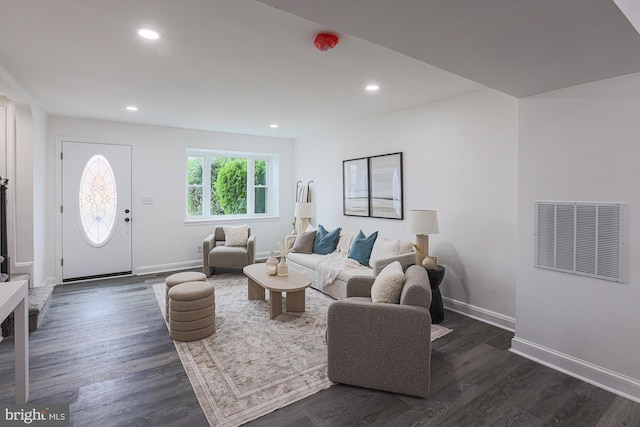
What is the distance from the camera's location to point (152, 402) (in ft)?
7.00

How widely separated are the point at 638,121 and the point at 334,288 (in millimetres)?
3156

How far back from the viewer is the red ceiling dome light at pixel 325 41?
2.21 meters

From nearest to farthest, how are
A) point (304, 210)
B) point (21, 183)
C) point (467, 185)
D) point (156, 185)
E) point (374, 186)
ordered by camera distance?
point (467, 185)
point (21, 183)
point (374, 186)
point (156, 185)
point (304, 210)

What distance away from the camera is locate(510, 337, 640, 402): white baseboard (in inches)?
87.1

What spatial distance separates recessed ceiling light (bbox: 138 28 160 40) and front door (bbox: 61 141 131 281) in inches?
138

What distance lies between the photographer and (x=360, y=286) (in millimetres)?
3010

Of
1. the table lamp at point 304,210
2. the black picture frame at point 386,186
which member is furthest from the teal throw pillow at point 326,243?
the table lamp at point 304,210

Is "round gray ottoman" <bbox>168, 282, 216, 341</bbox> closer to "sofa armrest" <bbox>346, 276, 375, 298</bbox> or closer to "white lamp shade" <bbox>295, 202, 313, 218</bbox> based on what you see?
"sofa armrest" <bbox>346, 276, 375, 298</bbox>

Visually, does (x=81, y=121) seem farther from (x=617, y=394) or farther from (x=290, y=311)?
(x=617, y=394)

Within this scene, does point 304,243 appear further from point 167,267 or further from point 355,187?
point 167,267

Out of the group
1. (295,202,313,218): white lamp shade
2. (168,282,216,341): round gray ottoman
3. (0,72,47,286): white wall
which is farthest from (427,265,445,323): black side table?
(0,72,47,286): white wall

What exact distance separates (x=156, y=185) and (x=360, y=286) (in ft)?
13.8

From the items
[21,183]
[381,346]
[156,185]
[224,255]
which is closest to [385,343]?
[381,346]

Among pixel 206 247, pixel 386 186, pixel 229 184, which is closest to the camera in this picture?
pixel 386 186
